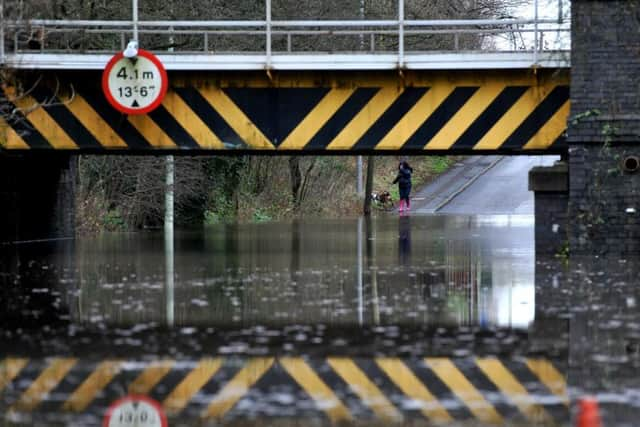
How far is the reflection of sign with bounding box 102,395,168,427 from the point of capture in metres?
7.68

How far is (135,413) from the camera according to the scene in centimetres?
796

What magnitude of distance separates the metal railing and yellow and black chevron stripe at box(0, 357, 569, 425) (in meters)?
11.4

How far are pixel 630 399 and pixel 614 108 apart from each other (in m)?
13.4

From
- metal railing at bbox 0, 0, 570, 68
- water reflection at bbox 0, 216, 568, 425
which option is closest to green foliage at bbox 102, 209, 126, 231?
metal railing at bbox 0, 0, 570, 68

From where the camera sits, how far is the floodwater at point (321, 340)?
8250 mm

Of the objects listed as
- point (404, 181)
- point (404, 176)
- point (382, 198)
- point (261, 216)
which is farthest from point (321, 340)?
point (382, 198)

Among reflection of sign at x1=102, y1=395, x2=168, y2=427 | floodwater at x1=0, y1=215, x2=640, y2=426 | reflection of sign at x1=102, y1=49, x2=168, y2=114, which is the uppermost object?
reflection of sign at x1=102, y1=49, x2=168, y2=114

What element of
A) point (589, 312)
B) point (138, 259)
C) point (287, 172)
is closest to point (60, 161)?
point (138, 259)

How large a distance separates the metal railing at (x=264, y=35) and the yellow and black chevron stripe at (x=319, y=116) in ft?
1.87

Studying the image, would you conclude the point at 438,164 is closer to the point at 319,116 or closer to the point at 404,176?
the point at 404,176

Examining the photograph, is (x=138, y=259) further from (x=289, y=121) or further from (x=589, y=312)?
(x=589, y=312)

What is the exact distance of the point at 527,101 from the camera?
898 inches

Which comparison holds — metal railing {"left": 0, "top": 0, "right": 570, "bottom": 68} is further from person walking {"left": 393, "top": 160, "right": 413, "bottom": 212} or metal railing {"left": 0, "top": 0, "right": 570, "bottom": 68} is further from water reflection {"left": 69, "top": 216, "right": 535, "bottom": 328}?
person walking {"left": 393, "top": 160, "right": 413, "bottom": 212}

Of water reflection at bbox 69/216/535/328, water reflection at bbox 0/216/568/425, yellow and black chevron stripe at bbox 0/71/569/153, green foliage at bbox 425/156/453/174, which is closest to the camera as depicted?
water reflection at bbox 0/216/568/425
